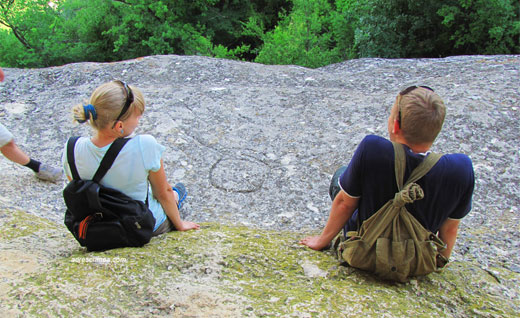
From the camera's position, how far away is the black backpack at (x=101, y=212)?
196cm

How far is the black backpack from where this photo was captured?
1.96 meters

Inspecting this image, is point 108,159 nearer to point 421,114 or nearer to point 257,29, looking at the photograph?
point 421,114

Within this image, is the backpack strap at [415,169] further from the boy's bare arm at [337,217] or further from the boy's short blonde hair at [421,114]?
the boy's bare arm at [337,217]

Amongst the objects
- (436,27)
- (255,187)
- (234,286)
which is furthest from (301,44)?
(234,286)

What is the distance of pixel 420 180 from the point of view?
1.69m

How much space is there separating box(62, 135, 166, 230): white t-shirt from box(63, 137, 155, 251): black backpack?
0.03m

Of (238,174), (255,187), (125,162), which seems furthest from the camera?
(238,174)

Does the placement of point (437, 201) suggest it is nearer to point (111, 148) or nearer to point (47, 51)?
point (111, 148)

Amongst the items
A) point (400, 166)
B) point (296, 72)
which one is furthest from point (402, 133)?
point (296, 72)

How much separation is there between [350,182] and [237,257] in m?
0.74

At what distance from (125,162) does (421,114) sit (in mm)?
1468

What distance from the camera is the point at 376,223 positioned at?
176 cm

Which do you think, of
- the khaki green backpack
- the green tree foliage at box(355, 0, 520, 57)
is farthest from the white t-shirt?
the green tree foliage at box(355, 0, 520, 57)

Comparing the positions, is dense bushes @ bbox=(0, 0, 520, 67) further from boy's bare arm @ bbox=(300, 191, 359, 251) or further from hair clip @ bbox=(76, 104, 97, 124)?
hair clip @ bbox=(76, 104, 97, 124)
